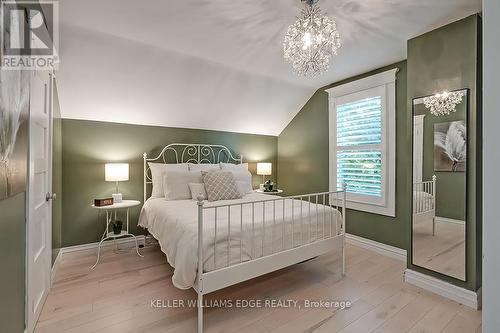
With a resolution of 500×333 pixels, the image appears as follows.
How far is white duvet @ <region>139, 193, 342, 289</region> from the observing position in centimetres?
177

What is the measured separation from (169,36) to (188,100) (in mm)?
1171

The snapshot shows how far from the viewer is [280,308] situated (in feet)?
6.76

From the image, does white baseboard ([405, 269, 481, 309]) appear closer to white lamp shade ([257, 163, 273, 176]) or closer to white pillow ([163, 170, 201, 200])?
white lamp shade ([257, 163, 273, 176])

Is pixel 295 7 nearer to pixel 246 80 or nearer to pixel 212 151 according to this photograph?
pixel 246 80

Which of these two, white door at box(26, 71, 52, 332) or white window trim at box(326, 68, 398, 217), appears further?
white window trim at box(326, 68, 398, 217)

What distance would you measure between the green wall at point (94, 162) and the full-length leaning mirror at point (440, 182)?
337cm

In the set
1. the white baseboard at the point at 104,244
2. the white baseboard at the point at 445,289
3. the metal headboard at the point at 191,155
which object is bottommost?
the white baseboard at the point at 445,289

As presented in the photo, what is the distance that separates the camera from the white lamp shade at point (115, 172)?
121 inches

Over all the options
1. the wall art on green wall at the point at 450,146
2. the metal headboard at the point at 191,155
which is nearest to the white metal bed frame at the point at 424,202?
the wall art on green wall at the point at 450,146

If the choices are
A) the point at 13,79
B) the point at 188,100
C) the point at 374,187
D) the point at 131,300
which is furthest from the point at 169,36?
the point at 374,187

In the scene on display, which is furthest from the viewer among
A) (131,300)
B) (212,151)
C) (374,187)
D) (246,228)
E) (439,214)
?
(212,151)

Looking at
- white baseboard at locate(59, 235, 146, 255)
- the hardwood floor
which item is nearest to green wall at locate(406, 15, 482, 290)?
the hardwood floor

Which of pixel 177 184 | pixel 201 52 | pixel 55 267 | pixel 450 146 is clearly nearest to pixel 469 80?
pixel 450 146

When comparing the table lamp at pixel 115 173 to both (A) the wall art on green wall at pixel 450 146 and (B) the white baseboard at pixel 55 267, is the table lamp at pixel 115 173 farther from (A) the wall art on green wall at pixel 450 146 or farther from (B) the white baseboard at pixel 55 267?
(A) the wall art on green wall at pixel 450 146
